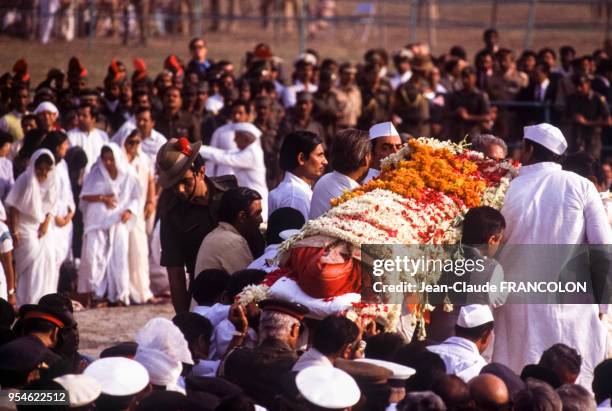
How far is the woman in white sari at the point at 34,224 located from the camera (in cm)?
1277

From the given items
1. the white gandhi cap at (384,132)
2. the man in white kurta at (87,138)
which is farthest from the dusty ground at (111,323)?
the white gandhi cap at (384,132)

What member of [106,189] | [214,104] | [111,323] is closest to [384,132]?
[111,323]

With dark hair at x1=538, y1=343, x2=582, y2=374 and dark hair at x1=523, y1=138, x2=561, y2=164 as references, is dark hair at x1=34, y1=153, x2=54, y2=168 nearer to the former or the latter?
dark hair at x1=523, y1=138, x2=561, y2=164

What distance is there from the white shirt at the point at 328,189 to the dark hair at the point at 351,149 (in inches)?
2.6

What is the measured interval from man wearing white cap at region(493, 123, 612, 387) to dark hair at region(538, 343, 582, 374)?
48.1 inches

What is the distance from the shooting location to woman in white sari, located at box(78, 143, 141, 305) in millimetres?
13820

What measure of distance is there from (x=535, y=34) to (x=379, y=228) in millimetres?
21845

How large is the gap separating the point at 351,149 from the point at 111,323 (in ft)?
15.3

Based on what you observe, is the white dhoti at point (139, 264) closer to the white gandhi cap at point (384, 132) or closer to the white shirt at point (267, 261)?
the white gandhi cap at point (384, 132)

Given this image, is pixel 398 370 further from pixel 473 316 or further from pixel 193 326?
pixel 193 326

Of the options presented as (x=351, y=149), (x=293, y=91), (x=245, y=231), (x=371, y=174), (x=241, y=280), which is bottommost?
(x=293, y=91)

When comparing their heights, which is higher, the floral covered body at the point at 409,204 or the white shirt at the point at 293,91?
the floral covered body at the point at 409,204

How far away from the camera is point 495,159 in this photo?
9133 millimetres

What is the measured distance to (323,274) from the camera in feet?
26.0
